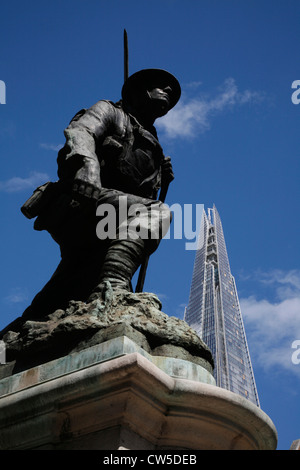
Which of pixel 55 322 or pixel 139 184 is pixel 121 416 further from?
pixel 139 184

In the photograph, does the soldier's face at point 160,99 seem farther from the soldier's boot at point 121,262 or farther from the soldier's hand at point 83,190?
the soldier's boot at point 121,262

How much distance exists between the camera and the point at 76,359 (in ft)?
8.50

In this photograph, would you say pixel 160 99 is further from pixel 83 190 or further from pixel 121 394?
pixel 121 394

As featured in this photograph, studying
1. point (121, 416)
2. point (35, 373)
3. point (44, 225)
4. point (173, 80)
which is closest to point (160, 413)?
point (121, 416)

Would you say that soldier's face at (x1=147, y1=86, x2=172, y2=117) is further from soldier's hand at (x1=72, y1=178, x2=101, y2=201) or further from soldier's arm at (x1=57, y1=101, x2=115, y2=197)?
soldier's hand at (x1=72, y1=178, x2=101, y2=201)

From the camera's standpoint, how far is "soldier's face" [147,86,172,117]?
4750mm

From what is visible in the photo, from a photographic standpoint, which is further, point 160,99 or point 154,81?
point 154,81

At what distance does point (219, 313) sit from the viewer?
345 ft

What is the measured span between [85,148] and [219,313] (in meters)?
104

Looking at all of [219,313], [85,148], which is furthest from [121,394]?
[219,313]

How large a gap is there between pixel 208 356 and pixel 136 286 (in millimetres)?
1413

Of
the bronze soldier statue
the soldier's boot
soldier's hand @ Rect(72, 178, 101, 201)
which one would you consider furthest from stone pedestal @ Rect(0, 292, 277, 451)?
soldier's hand @ Rect(72, 178, 101, 201)

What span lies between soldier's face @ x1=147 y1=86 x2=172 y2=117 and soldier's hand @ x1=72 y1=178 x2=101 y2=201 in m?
1.63
